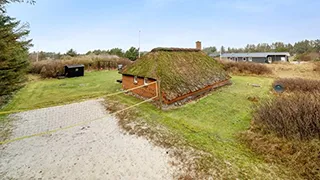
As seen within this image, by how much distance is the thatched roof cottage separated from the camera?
11.2 meters

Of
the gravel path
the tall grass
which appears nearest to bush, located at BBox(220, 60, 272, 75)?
the tall grass

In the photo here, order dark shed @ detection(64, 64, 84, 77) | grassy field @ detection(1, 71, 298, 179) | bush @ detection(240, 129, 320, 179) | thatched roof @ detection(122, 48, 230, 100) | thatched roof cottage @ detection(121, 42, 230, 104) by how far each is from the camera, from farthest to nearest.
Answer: dark shed @ detection(64, 64, 84, 77)
thatched roof @ detection(122, 48, 230, 100)
thatched roof cottage @ detection(121, 42, 230, 104)
grassy field @ detection(1, 71, 298, 179)
bush @ detection(240, 129, 320, 179)

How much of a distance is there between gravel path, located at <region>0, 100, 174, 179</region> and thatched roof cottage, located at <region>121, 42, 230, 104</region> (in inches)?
145

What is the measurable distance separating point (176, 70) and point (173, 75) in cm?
95

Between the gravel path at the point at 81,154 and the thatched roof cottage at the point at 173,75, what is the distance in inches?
145

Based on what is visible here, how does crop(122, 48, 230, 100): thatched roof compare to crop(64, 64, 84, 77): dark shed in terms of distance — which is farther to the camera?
crop(64, 64, 84, 77): dark shed

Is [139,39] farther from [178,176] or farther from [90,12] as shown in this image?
[178,176]

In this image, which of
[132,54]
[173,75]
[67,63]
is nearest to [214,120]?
[173,75]

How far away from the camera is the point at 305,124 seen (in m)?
6.03

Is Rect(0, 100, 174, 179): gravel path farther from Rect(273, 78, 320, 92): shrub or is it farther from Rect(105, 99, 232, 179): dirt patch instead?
Rect(273, 78, 320, 92): shrub

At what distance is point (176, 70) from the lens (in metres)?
12.9

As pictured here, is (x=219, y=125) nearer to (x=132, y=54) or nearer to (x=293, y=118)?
(x=293, y=118)

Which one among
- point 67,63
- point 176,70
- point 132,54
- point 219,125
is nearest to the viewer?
point 219,125

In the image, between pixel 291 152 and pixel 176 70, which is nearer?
pixel 291 152
